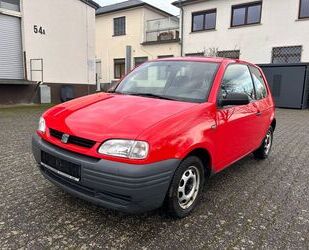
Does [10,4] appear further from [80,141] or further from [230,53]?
[80,141]

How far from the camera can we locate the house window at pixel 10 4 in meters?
13.0

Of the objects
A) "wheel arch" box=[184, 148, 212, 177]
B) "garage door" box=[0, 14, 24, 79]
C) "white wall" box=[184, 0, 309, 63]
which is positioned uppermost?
"white wall" box=[184, 0, 309, 63]

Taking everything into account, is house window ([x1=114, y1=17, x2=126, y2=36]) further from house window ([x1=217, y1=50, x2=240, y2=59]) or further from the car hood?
the car hood

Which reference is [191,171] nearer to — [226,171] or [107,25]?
[226,171]

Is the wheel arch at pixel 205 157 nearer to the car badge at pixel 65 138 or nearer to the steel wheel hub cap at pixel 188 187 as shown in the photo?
the steel wheel hub cap at pixel 188 187

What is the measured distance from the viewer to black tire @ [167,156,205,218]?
2756 millimetres

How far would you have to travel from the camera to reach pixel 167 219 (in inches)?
118

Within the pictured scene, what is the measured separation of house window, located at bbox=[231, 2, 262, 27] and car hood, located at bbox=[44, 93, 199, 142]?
17.4 metres

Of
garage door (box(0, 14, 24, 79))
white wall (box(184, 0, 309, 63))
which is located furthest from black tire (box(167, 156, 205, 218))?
white wall (box(184, 0, 309, 63))

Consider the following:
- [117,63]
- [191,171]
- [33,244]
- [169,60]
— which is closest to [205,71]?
[169,60]

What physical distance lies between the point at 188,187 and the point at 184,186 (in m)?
0.12

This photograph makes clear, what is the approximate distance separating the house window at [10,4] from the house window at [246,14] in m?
12.7

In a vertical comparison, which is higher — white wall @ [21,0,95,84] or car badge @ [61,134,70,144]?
white wall @ [21,0,95,84]

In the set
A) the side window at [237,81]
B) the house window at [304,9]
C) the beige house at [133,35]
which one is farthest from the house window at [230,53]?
the side window at [237,81]
